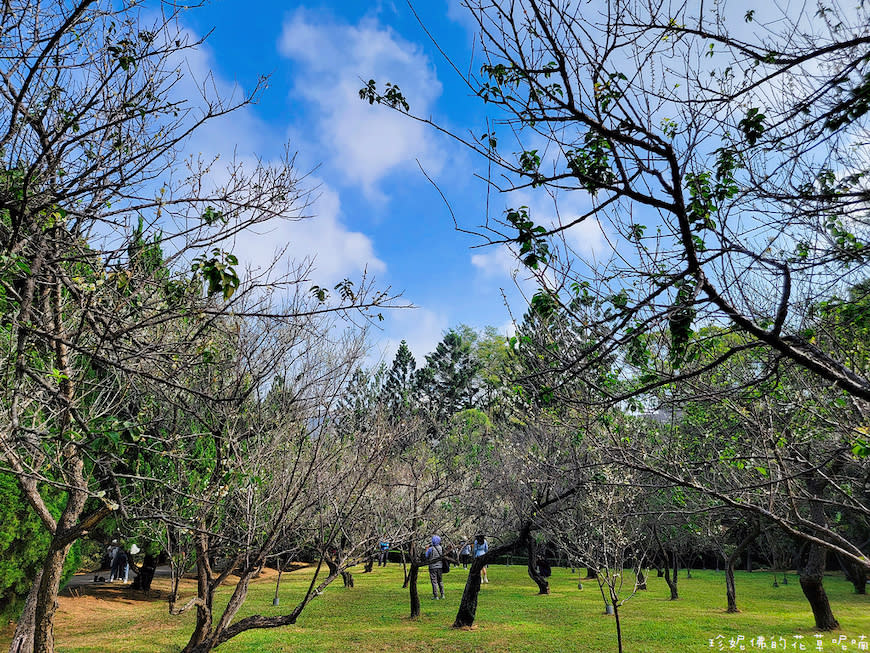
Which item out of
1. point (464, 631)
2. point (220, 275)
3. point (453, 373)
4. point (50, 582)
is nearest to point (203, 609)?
point (50, 582)

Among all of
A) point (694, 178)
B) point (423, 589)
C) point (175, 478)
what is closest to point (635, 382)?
point (694, 178)

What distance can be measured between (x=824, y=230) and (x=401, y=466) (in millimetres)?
14590

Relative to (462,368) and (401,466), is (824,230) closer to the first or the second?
(401,466)

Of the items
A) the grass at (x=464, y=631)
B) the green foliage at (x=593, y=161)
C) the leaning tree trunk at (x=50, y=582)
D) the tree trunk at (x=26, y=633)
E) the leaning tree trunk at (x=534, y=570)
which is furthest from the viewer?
the leaning tree trunk at (x=534, y=570)

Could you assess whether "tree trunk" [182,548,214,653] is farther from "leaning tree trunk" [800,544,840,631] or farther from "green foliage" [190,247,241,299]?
"leaning tree trunk" [800,544,840,631]

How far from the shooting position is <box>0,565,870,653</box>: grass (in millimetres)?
10172

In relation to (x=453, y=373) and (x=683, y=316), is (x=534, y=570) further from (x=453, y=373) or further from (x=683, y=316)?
(x=453, y=373)

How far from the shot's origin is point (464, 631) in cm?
1145

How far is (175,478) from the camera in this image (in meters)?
8.94

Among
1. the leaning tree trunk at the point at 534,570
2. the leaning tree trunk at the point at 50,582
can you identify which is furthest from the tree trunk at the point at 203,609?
the leaning tree trunk at the point at 534,570

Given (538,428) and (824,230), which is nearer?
(824,230)

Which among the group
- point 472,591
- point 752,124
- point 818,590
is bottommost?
point 472,591

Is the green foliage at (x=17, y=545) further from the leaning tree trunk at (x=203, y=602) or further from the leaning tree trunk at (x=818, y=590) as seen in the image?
the leaning tree trunk at (x=818, y=590)

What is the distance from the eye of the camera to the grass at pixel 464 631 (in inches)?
400
